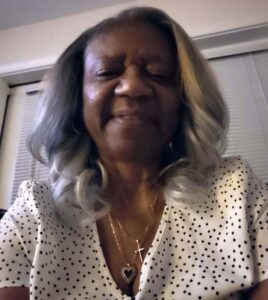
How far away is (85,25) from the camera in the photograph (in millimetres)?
1779

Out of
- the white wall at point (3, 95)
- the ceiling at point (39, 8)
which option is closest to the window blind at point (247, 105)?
the ceiling at point (39, 8)

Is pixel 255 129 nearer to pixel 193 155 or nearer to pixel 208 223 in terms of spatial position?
pixel 193 155

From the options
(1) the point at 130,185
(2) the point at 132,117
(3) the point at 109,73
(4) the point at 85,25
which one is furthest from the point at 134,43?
(4) the point at 85,25

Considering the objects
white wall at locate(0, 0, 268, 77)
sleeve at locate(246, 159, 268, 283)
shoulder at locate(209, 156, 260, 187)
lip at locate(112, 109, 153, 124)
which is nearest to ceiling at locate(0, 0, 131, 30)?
white wall at locate(0, 0, 268, 77)

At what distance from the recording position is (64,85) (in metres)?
0.94

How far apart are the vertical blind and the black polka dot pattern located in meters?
0.65

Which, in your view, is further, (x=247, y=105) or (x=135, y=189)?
(x=247, y=105)

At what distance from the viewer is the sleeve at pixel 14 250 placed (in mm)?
594

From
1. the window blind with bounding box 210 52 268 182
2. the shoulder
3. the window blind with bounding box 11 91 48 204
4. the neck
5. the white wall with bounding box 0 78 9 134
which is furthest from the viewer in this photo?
the white wall with bounding box 0 78 9 134

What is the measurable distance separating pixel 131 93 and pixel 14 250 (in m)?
0.44

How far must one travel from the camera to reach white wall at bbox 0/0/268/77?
1565 mm

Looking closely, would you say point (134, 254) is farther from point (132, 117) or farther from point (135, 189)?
point (132, 117)

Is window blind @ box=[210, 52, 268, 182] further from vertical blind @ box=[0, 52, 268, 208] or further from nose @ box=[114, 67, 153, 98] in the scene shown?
nose @ box=[114, 67, 153, 98]

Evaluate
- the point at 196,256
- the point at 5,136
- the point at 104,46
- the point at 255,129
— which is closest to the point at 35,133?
the point at 104,46
